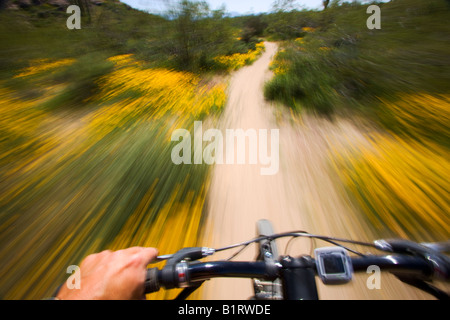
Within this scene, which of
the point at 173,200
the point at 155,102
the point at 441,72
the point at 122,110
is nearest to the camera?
the point at 173,200

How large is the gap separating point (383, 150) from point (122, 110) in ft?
17.6

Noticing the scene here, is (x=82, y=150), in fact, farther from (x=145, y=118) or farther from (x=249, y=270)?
(x=249, y=270)

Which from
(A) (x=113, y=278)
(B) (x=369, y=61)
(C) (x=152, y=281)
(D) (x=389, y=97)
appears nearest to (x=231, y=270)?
(C) (x=152, y=281)

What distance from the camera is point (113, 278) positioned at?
0.71 metres

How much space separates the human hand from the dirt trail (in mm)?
943

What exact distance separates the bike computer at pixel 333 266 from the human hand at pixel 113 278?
0.78 meters

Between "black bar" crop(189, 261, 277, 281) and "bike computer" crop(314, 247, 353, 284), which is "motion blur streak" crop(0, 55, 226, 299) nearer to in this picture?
"black bar" crop(189, 261, 277, 281)

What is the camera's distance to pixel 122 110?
4031 millimetres

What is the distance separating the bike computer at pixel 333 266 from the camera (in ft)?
2.31

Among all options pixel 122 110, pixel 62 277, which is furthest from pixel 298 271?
pixel 122 110

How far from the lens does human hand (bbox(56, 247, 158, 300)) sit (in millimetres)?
693

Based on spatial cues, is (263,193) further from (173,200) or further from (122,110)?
(122,110)

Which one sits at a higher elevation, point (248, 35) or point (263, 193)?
point (248, 35)

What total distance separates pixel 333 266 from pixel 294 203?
5.09 ft
